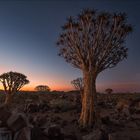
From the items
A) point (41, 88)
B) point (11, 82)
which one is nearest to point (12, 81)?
point (11, 82)

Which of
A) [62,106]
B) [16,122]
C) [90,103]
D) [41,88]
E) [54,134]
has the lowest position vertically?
[54,134]

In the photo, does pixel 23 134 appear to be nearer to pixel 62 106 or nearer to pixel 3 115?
pixel 3 115

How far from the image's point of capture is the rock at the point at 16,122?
7.87m

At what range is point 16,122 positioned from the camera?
7.91m

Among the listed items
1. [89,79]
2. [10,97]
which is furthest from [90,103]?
[10,97]

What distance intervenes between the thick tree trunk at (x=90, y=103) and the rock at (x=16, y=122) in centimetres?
564

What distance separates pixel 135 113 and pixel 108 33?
1023 centimetres

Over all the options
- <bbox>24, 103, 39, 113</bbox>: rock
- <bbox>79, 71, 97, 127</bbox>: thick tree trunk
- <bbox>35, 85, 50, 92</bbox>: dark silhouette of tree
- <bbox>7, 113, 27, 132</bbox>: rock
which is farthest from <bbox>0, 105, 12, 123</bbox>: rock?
<bbox>35, 85, 50, 92</bbox>: dark silhouette of tree

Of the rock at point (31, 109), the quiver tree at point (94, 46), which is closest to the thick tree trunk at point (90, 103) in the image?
the quiver tree at point (94, 46)

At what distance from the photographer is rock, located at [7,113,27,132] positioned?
7.87 metres

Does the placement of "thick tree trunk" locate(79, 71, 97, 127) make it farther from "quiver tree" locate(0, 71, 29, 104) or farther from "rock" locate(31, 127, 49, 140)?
"quiver tree" locate(0, 71, 29, 104)

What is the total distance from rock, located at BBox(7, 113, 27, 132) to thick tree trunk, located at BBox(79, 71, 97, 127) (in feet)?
18.5

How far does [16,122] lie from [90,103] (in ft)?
19.5

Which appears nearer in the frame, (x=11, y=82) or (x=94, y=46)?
(x=94, y=46)
